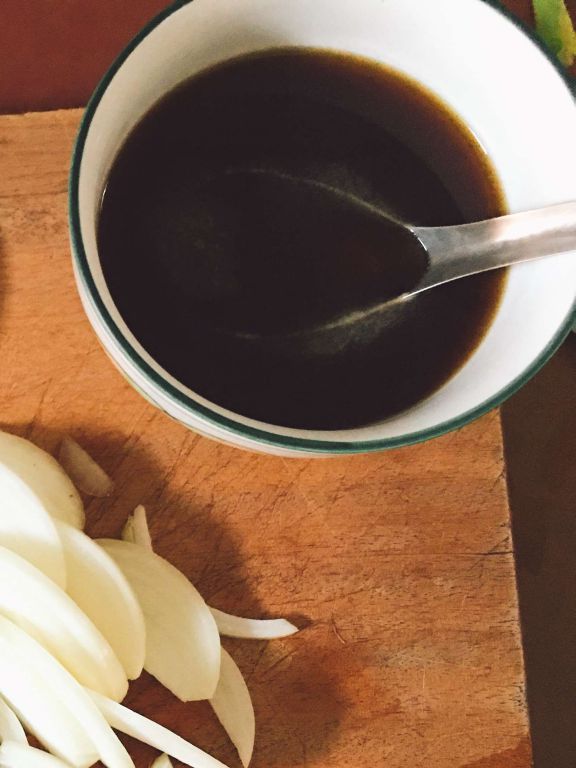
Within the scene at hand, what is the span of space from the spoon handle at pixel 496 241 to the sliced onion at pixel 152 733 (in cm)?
34

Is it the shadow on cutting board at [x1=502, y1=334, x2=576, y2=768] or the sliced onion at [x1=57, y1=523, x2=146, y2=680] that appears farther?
the shadow on cutting board at [x1=502, y1=334, x2=576, y2=768]

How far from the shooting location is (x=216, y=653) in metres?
0.56

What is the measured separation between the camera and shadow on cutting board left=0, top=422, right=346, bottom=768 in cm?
57

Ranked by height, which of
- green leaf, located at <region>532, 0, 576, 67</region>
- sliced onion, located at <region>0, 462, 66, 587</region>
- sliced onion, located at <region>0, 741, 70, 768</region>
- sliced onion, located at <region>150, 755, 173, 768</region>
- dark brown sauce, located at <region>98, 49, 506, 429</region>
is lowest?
sliced onion, located at <region>150, 755, 173, 768</region>

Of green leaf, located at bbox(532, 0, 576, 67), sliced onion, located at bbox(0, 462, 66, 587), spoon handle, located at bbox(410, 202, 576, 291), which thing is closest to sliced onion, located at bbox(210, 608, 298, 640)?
sliced onion, located at bbox(0, 462, 66, 587)

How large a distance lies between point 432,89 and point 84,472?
35 cm

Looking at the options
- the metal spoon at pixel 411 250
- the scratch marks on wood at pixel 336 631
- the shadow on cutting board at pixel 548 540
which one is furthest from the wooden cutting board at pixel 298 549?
the shadow on cutting board at pixel 548 540

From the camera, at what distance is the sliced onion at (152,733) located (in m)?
0.53

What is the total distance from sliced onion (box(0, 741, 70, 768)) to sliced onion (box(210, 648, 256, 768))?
4.1 inches

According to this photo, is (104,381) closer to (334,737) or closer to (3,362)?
(3,362)

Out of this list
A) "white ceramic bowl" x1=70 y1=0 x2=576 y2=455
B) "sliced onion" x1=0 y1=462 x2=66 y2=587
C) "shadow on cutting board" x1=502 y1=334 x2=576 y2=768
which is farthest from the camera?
"shadow on cutting board" x1=502 y1=334 x2=576 y2=768

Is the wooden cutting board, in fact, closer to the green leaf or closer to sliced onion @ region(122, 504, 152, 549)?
sliced onion @ region(122, 504, 152, 549)

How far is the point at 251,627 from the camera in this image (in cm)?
57

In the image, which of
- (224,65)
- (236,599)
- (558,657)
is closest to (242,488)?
(236,599)
